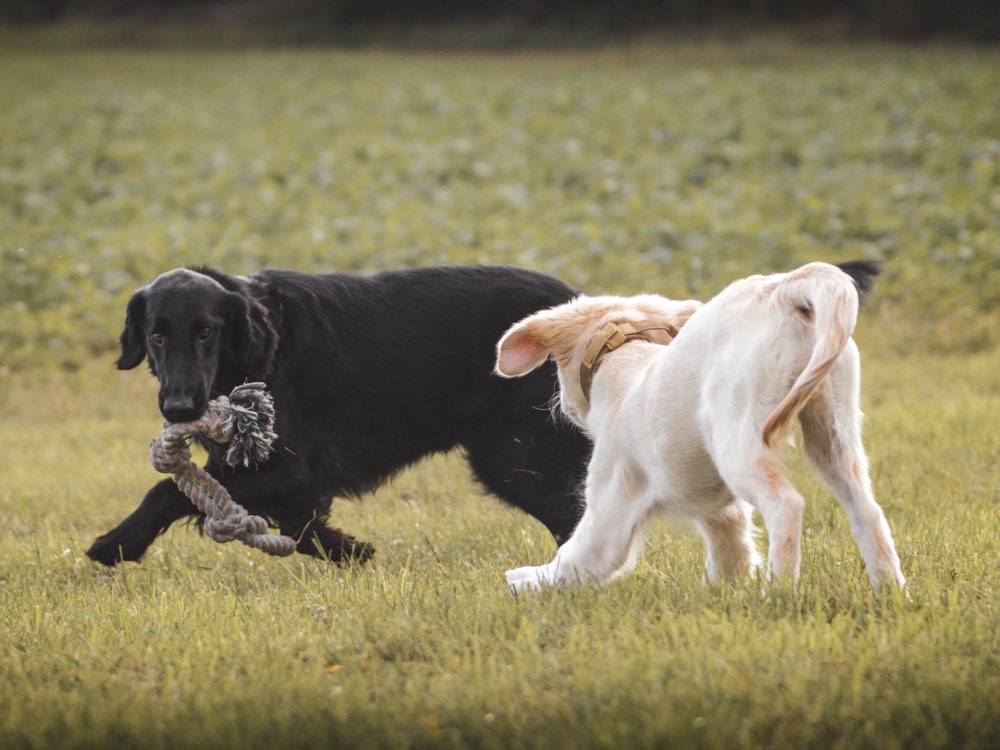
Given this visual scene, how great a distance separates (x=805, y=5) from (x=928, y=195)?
2966cm

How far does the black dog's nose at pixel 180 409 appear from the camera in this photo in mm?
4551

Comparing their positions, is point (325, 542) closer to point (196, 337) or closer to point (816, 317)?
point (196, 337)

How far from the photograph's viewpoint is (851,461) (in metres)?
3.59

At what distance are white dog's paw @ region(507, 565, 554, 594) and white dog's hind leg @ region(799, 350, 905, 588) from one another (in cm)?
106

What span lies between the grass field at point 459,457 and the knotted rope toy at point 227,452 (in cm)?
23

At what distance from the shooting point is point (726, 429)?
3480mm

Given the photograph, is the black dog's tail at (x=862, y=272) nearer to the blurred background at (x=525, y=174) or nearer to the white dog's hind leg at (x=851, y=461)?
the white dog's hind leg at (x=851, y=461)

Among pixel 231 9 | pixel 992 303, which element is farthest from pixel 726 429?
pixel 231 9

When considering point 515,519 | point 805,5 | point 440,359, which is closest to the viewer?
point 440,359

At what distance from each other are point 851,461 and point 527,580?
1213mm

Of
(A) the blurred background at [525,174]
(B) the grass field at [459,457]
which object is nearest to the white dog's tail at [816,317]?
(B) the grass field at [459,457]

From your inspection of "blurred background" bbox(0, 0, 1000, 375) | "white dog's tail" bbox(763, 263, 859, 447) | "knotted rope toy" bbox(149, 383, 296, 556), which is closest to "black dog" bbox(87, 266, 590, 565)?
"knotted rope toy" bbox(149, 383, 296, 556)

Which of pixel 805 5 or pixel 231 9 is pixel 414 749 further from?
pixel 231 9

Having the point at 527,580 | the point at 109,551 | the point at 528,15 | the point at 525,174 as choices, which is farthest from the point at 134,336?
the point at 528,15
